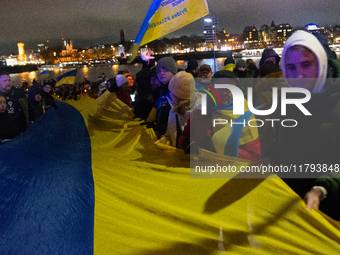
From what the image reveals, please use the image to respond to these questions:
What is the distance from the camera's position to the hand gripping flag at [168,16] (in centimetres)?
388

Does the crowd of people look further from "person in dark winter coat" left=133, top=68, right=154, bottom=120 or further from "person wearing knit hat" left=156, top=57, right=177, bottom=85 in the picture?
"person in dark winter coat" left=133, top=68, right=154, bottom=120

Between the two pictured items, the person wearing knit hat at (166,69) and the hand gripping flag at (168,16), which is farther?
the person wearing knit hat at (166,69)

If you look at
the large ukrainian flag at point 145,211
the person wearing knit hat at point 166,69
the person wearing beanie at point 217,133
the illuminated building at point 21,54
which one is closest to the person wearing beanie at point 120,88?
the person wearing knit hat at point 166,69

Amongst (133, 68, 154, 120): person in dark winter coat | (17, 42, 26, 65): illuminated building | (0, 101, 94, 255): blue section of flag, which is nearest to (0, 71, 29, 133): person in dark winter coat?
(0, 101, 94, 255): blue section of flag

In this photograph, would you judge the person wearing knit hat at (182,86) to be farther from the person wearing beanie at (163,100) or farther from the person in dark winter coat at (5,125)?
the person in dark winter coat at (5,125)

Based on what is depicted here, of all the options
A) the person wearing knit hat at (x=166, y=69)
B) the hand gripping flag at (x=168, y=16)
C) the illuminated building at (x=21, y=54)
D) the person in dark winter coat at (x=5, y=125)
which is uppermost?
the illuminated building at (x=21, y=54)

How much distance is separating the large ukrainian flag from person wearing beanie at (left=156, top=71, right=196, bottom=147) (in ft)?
0.84

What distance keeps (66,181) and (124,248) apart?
1.02 meters

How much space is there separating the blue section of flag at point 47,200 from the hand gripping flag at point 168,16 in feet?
6.22

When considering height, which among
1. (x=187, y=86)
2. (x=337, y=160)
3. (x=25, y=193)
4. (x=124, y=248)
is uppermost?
(x=187, y=86)

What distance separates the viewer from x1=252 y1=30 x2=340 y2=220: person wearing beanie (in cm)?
161

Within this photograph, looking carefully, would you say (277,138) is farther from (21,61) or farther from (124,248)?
(21,61)

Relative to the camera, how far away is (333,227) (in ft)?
5.66

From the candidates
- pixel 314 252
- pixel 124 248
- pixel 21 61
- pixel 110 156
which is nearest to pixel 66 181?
pixel 110 156
